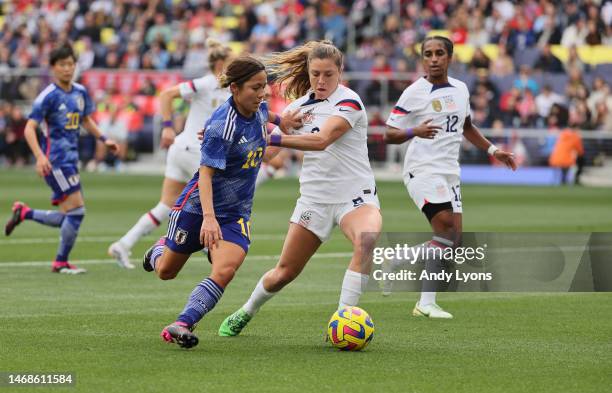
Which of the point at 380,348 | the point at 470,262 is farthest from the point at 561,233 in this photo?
the point at 380,348

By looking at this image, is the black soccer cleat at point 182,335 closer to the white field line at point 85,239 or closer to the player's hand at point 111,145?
the player's hand at point 111,145

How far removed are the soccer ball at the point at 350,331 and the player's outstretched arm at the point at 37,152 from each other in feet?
18.1

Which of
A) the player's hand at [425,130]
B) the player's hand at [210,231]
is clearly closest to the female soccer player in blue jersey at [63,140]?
the player's hand at [425,130]

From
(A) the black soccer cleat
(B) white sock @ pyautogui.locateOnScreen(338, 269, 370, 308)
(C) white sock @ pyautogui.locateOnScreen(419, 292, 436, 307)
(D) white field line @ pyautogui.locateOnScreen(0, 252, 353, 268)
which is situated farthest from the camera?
(D) white field line @ pyautogui.locateOnScreen(0, 252, 353, 268)

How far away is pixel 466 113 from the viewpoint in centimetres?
1120

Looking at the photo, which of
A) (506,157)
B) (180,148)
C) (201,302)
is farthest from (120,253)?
(201,302)

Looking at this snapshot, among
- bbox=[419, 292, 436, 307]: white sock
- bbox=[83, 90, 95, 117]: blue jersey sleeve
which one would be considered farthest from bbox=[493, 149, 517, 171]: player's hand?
bbox=[83, 90, 95, 117]: blue jersey sleeve

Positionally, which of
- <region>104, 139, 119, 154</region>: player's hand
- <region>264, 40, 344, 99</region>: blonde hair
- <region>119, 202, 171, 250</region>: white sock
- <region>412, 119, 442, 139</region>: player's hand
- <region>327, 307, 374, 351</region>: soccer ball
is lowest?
<region>119, 202, 171, 250</region>: white sock

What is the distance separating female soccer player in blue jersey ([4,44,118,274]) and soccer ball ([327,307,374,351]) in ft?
18.3

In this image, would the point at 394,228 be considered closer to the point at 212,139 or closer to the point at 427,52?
the point at 427,52

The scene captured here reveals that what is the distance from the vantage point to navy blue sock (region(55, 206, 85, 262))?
13.6 metres

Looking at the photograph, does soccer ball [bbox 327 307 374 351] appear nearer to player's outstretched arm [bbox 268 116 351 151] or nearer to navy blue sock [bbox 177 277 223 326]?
navy blue sock [bbox 177 277 223 326]

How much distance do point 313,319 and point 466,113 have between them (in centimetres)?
243

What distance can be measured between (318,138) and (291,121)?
0.37 meters
